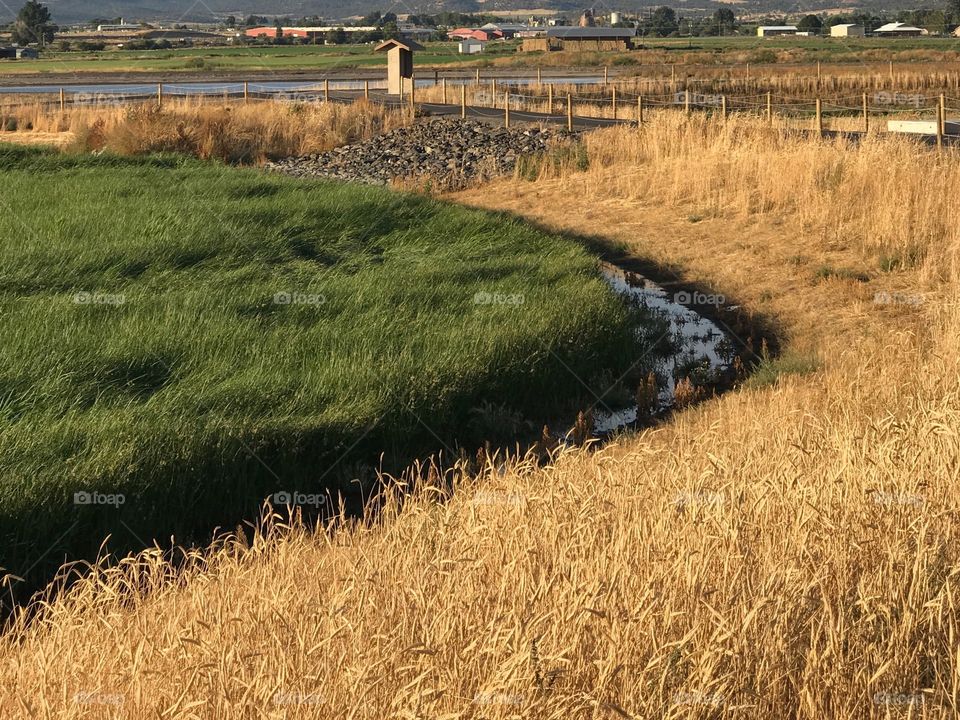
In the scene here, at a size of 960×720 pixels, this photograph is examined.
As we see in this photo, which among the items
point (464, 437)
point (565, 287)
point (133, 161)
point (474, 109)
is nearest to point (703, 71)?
point (474, 109)

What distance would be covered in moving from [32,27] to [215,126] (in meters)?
92.5

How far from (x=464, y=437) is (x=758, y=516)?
16.5 feet

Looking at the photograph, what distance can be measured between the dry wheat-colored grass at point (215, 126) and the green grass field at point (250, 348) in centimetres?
982

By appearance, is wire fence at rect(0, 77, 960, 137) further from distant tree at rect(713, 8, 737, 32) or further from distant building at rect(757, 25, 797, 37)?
distant tree at rect(713, 8, 737, 32)

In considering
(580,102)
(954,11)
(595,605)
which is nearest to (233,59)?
(580,102)

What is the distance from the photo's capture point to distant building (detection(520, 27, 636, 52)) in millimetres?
101500

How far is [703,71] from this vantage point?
65.8 meters

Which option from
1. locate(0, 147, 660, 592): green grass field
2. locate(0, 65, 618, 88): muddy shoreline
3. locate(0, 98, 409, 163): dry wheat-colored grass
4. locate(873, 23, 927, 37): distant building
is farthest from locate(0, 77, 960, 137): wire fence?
locate(873, 23, 927, 37): distant building

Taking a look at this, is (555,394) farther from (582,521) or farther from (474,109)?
(474,109)

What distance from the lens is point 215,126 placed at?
3161 cm

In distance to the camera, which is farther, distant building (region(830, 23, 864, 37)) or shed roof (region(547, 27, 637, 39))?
distant building (region(830, 23, 864, 37))

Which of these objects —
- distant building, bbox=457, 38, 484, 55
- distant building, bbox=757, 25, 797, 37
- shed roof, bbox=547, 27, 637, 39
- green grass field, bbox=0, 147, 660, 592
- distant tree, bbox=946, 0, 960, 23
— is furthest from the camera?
distant building, bbox=757, 25, 797, 37

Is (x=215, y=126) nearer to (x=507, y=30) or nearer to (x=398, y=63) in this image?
(x=398, y=63)

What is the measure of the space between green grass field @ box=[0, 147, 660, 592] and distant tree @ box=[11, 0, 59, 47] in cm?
10275
